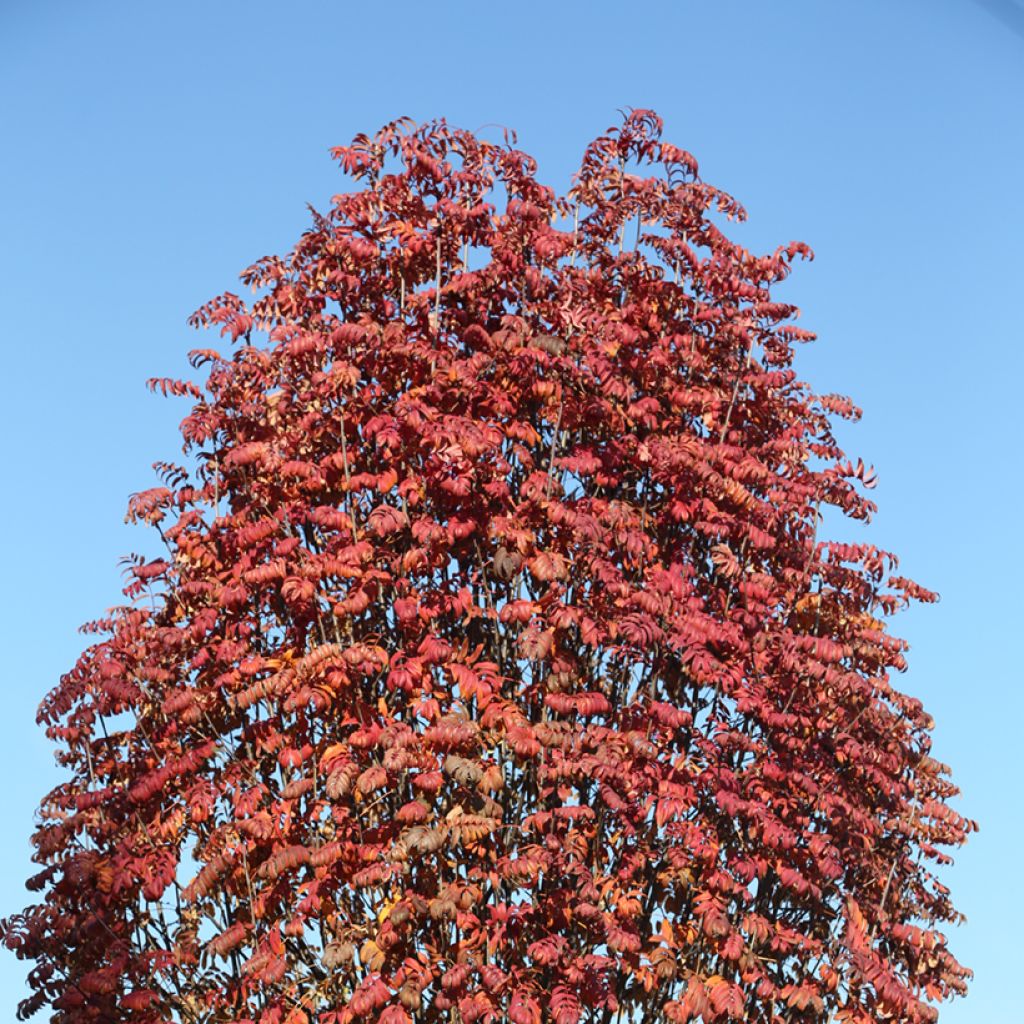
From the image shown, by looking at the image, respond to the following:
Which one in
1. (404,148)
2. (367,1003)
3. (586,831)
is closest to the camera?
(367,1003)

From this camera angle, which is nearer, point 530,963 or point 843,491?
point 530,963

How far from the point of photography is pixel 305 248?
32.0 feet

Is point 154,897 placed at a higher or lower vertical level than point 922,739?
lower

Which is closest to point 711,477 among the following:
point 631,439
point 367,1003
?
point 631,439

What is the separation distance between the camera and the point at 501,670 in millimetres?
9211

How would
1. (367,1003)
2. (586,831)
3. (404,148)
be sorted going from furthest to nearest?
(404,148) < (586,831) < (367,1003)

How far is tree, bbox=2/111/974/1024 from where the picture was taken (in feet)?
28.5

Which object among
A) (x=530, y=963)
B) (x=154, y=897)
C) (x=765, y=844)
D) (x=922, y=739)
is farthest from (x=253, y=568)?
(x=922, y=739)

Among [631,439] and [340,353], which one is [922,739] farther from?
[340,353]

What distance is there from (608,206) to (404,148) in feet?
4.18

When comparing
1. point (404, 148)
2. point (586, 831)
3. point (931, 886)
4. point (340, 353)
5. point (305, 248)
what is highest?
point (404, 148)

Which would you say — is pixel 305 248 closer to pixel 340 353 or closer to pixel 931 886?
pixel 340 353

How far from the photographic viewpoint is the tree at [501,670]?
28.5ft

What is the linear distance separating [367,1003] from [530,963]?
89 centimetres
